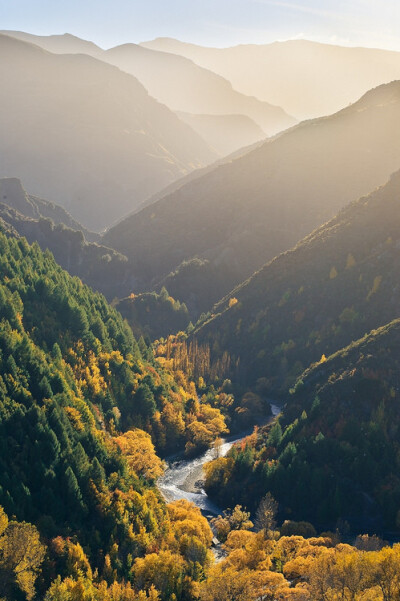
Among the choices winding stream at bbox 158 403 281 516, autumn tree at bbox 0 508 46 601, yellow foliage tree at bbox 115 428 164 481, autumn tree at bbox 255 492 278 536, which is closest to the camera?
autumn tree at bbox 0 508 46 601

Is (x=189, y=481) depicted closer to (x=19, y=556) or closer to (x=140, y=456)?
(x=140, y=456)

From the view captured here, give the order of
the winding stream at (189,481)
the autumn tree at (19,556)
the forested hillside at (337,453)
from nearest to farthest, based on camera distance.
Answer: the autumn tree at (19,556) → the forested hillside at (337,453) → the winding stream at (189,481)

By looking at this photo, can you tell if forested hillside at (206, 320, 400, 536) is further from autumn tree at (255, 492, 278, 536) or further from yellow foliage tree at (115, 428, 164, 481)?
yellow foliage tree at (115, 428, 164, 481)

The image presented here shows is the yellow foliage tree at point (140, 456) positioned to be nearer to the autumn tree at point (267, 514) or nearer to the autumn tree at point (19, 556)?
the autumn tree at point (267, 514)

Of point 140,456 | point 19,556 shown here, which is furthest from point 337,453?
point 19,556

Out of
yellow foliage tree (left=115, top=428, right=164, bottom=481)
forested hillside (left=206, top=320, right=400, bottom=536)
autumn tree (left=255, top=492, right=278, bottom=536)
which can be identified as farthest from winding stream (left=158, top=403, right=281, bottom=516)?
autumn tree (left=255, top=492, right=278, bottom=536)

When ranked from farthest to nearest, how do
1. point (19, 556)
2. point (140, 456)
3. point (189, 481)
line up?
point (189, 481) → point (140, 456) → point (19, 556)

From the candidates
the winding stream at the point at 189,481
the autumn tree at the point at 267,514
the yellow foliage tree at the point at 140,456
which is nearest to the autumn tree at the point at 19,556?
the autumn tree at the point at 267,514

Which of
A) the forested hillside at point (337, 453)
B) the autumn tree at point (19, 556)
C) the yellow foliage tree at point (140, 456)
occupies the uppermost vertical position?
the autumn tree at point (19, 556)

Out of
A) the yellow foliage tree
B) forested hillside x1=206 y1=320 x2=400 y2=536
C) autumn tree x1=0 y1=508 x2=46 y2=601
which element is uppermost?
autumn tree x1=0 y1=508 x2=46 y2=601
